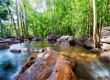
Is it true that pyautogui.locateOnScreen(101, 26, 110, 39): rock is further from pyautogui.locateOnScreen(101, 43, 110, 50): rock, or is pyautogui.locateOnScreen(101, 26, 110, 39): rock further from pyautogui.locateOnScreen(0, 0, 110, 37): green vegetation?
pyautogui.locateOnScreen(0, 0, 110, 37): green vegetation

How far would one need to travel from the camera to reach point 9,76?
27.6ft

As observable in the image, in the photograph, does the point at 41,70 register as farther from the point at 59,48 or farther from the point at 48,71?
the point at 59,48

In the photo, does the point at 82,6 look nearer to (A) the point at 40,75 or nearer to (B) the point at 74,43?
(B) the point at 74,43

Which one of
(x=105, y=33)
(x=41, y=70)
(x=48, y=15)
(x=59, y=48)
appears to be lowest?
(x=59, y=48)

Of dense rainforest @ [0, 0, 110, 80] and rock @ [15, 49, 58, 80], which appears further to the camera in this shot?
dense rainforest @ [0, 0, 110, 80]

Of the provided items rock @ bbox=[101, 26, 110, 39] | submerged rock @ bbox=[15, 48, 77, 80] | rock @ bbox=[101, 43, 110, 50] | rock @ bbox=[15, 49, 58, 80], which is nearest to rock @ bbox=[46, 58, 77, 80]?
submerged rock @ bbox=[15, 48, 77, 80]

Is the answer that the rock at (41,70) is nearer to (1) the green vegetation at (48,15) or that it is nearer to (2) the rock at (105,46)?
(2) the rock at (105,46)

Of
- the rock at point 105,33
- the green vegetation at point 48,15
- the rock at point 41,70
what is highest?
the green vegetation at point 48,15

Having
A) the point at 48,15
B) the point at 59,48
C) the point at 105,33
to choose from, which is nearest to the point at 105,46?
the point at 105,33

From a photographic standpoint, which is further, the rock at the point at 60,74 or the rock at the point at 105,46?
the rock at the point at 105,46

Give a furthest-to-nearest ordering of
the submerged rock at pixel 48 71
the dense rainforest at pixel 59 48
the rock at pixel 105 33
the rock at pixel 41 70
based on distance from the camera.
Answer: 1. the rock at pixel 105 33
2. the dense rainforest at pixel 59 48
3. the rock at pixel 41 70
4. the submerged rock at pixel 48 71

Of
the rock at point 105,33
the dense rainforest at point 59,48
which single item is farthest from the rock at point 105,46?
the rock at point 105,33

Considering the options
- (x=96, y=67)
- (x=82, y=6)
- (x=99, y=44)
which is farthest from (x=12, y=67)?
(x=82, y=6)

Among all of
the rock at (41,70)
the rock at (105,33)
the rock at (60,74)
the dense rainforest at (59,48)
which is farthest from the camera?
the rock at (105,33)
